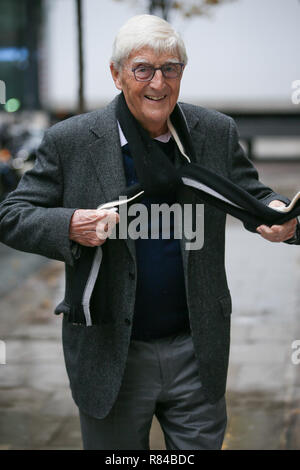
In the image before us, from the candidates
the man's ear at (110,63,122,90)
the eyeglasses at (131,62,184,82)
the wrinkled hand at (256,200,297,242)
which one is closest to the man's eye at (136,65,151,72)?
the eyeglasses at (131,62,184,82)

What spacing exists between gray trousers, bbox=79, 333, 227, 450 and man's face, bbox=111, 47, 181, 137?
0.81m

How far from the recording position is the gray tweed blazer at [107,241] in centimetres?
263

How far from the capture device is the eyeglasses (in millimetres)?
2527

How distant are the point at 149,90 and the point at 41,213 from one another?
0.55 metres

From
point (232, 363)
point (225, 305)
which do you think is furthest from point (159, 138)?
point (232, 363)

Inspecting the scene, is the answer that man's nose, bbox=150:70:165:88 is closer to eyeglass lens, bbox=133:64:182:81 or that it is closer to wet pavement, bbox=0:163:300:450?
eyeglass lens, bbox=133:64:182:81

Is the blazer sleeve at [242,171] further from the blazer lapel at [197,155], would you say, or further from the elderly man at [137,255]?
the blazer lapel at [197,155]

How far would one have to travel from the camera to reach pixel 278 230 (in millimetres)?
2602

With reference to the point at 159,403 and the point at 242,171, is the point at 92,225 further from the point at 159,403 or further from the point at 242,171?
the point at 159,403

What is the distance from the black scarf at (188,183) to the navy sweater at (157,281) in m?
0.10

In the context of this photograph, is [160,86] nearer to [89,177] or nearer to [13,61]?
[89,177]

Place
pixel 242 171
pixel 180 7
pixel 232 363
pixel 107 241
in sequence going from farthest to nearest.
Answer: pixel 180 7, pixel 232 363, pixel 242 171, pixel 107 241

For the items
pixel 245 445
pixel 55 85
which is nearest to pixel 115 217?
pixel 245 445

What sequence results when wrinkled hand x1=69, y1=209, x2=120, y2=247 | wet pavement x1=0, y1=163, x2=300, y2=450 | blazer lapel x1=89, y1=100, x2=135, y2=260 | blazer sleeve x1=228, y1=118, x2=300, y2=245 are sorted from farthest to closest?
wet pavement x1=0, y1=163, x2=300, y2=450 < blazer sleeve x1=228, y1=118, x2=300, y2=245 < blazer lapel x1=89, y1=100, x2=135, y2=260 < wrinkled hand x1=69, y1=209, x2=120, y2=247
